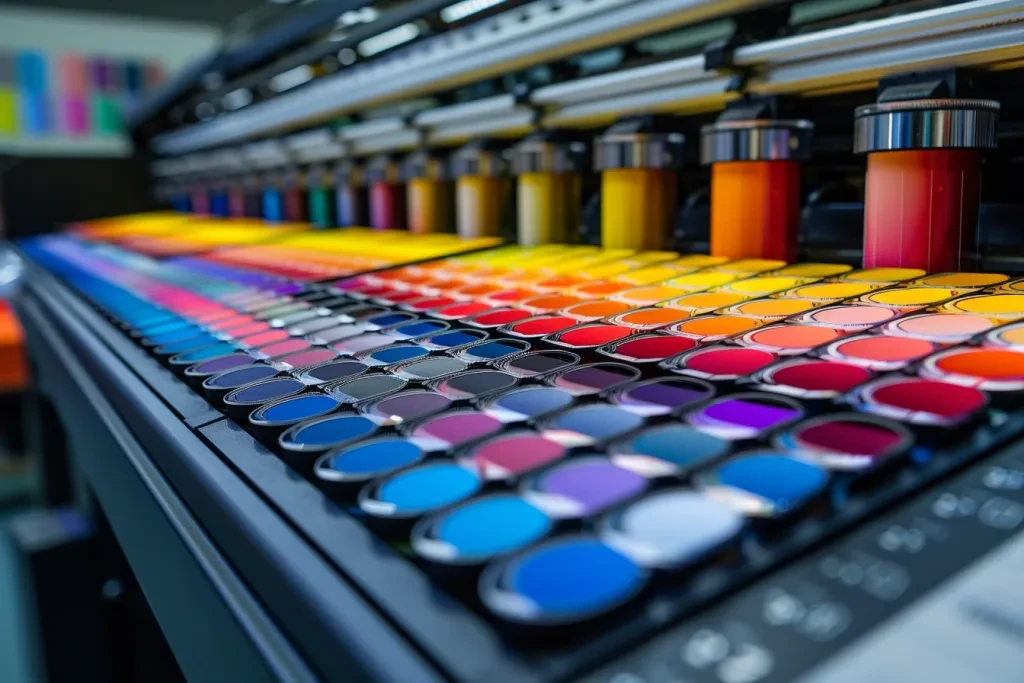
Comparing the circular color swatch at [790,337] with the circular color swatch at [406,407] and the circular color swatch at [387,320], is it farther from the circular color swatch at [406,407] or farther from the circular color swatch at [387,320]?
the circular color swatch at [387,320]

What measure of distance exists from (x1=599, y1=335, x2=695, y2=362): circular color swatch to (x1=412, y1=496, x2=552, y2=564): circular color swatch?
283mm

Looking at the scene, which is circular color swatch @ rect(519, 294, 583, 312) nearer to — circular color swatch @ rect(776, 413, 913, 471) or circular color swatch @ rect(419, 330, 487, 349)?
circular color swatch @ rect(419, 330, 487, 349)

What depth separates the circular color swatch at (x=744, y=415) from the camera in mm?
525

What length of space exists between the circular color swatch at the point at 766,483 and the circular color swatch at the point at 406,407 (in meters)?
0.25

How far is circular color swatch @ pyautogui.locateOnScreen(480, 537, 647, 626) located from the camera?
36 cm

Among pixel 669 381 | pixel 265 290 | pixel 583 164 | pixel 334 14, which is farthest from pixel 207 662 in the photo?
pixel 334 14

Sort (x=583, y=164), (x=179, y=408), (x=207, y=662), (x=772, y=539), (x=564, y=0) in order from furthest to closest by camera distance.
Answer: (x=583, y=164) → (x=564, y=0) → (x=179, y=408) → (x=207, y=662) → (x=772, y=539)

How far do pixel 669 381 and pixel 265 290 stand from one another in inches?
36.4

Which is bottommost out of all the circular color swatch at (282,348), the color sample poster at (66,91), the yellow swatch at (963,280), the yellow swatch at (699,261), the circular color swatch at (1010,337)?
the circular color swatch at (282,348)

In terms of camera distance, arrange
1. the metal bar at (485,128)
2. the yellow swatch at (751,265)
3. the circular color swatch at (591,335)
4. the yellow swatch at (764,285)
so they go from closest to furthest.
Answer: the circular color swatch at (591,335)
the yellow swatch at (764,285)
the yellow swatch at (751,265)
the metal bar at (485,128)

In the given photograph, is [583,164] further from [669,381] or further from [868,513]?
[868,513]

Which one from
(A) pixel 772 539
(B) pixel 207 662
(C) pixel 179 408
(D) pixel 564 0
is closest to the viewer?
(A) pixel 772 539

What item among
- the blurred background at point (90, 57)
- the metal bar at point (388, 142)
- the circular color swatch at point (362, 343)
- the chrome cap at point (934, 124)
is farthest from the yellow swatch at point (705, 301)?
the blurred background at point (90, 57)

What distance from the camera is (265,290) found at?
4.54ft
